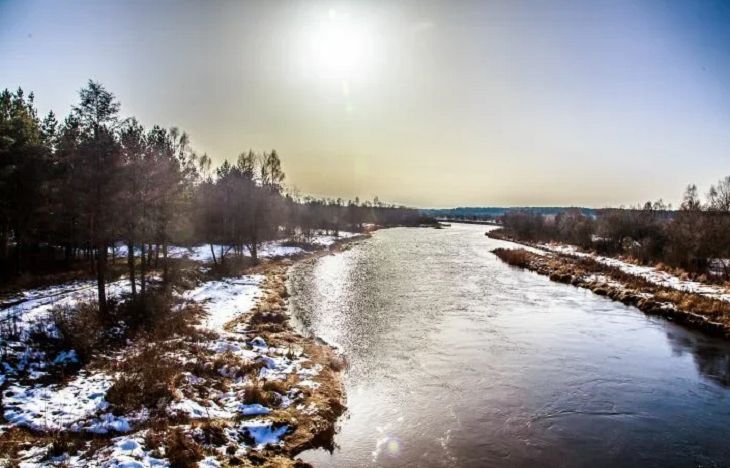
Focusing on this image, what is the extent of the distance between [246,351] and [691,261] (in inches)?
1999

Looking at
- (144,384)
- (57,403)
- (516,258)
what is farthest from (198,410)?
(516,258)

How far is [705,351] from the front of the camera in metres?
22.0

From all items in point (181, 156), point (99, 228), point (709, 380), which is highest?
point (181, 156)

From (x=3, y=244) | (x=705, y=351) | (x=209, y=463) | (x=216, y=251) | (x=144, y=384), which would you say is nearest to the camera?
(x=209, y=463)

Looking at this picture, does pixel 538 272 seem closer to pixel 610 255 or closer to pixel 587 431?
pixel 610 255

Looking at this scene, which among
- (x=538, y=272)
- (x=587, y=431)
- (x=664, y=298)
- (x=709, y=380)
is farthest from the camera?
(x=538, y=272)

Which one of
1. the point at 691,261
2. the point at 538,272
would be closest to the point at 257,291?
the point at 538,272

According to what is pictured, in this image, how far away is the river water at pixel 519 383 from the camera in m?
12.5

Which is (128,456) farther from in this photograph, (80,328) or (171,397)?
(80,328)

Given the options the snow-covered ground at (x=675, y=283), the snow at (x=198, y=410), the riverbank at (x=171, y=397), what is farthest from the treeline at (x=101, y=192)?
the snow-covered ground at (x=675, y=283)

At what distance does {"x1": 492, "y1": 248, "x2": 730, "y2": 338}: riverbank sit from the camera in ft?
88.4

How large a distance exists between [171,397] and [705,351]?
83.2 feet

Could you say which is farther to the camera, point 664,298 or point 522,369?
point 664,298

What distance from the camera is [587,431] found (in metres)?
13.7
